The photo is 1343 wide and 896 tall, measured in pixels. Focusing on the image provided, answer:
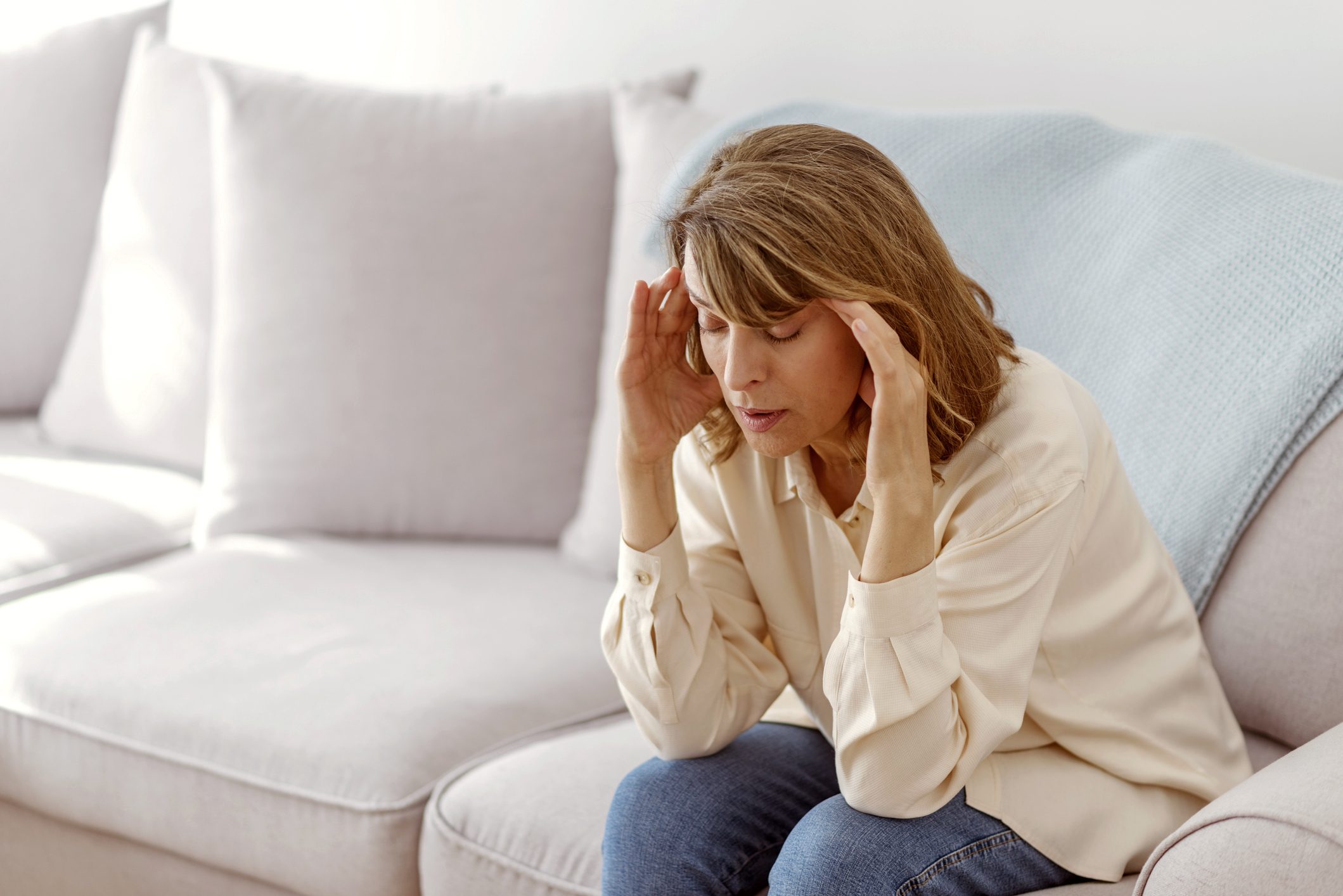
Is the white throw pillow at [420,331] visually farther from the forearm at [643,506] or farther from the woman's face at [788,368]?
the woman's face at [788,368]

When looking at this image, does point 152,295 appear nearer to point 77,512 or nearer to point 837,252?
point 77,512

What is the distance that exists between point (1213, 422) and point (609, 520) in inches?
30.6

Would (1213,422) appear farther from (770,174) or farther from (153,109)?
(153,109)

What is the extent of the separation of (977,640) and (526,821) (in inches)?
18.3

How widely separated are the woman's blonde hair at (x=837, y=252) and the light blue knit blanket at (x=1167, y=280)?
0.31 meters

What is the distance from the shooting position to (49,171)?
2.32 m

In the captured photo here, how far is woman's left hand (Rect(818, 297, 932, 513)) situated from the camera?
37.7 inches

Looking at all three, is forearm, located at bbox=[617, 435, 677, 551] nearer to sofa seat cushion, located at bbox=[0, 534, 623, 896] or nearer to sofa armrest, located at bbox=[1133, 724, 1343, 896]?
sofa seat cushion, located at bbox=[0, 534, 623, 896]

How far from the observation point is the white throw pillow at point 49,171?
2318mm

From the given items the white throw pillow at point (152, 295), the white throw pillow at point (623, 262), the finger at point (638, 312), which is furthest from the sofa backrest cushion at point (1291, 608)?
the white throw pillow at point (152, 295)

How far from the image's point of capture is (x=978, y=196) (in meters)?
1.47

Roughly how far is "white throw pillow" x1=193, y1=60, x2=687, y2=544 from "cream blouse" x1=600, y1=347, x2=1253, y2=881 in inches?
24.2

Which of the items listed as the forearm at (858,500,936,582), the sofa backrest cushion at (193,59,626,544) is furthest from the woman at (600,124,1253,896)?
the sofa backrest cushion at (193,59,626,544)

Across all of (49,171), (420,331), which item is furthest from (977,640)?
(49,171)
